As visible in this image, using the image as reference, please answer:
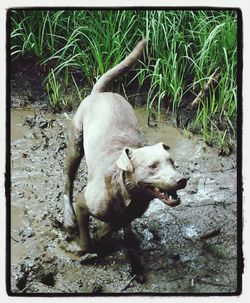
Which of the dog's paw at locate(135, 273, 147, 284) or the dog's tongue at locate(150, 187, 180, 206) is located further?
the dog's paw at locate(135, 273, 147, 284)

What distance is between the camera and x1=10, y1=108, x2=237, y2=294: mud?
3.02 metres

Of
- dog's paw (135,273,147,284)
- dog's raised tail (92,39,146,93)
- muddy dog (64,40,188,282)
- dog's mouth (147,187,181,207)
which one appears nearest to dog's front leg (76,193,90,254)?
muddy dog (64,40,188,282)

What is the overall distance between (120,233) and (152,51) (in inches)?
29.0

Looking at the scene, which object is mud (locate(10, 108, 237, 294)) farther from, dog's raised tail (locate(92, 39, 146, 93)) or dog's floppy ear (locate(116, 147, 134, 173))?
dog's floppy ear (locate(116, 147, 134, 173))

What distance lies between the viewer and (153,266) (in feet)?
10.1

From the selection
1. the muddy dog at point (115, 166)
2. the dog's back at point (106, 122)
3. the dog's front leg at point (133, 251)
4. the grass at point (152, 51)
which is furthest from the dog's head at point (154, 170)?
the grass at point (152, 51)

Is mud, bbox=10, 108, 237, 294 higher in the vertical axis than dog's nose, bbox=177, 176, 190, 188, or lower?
lower

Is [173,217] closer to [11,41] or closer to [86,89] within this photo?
[86,89]

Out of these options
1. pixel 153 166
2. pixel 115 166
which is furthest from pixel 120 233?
pixel 153 166

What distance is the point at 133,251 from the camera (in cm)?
312

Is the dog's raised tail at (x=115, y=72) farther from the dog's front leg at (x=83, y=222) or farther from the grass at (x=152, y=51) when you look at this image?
the dog's front leg at (x=83, y=222)

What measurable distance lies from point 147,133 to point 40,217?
0.56 meters

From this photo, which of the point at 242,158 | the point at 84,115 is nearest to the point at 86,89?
the point at 84,115

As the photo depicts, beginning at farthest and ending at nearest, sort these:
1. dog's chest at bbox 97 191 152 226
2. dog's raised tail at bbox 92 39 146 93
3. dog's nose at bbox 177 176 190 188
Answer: dog's raised tail at bbox 92 39 146 93 < dog's chest at bbox 97 191 152 226 < dog's nose at bbox 177 176 190 188
